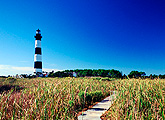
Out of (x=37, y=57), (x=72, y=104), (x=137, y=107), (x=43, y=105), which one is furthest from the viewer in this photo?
(x=37, y=57)

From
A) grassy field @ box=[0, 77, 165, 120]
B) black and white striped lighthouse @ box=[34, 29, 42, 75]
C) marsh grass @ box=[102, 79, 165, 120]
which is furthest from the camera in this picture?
black and white striped lighthouse @ box=[34, 29, 42, 75]

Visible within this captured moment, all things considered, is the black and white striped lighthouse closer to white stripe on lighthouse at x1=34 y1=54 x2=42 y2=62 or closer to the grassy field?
white stripe on lighthouse at x1=34 y1=54 x2=42 y2=62

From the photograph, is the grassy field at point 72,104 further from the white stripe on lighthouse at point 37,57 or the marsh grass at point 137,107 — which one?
the white stripe on lighthouse at point 37,57

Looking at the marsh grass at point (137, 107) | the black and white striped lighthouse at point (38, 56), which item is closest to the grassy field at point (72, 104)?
the marsh grass at point (137, 107)

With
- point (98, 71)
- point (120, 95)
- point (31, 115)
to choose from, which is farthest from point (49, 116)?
point (98, 71)

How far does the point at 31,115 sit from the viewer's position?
362cm

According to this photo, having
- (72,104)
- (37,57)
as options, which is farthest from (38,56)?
(72,104)

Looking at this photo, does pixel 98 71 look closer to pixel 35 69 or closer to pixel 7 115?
pixel 35 69

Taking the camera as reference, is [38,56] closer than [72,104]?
No

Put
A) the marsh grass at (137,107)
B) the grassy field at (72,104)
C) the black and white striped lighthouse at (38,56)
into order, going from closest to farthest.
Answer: the marsh grass at (137,107) → the grassy field at (72,104) → the black and white striped lighthouse at (38,56)

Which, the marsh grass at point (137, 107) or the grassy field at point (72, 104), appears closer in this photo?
the marsh grass at point (137, 107)

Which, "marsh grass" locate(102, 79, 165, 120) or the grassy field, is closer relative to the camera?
"marsh grass" locate(102, 79, 165, 120)

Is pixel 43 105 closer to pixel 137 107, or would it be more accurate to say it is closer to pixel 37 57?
pixel 137 107

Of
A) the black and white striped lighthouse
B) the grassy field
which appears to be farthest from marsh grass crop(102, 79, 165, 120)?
the black and white striped lighthouse
